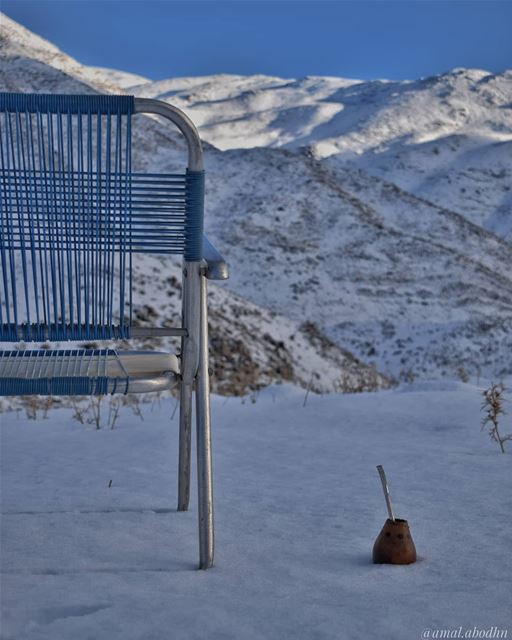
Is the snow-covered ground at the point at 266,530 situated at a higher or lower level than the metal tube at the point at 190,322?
lower

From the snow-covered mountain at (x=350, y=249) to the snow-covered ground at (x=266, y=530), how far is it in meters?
2.73

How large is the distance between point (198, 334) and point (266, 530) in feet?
2.22

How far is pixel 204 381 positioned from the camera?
2039 mm

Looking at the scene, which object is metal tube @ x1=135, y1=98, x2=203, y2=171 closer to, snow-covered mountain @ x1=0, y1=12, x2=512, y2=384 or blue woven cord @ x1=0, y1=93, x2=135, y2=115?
blue woven cord @ x1=0, y1=93, x2=135, y2=115

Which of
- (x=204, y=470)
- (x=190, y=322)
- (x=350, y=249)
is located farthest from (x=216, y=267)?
(x=350, y=249)

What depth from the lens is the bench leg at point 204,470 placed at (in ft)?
6.52

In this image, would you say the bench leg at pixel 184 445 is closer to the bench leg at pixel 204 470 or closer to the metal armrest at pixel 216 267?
the bench leg at pixel 204 470

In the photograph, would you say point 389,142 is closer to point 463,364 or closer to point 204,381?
point 463,364

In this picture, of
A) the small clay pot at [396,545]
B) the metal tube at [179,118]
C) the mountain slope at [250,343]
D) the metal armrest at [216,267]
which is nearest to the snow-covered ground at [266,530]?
the small clay pot at [396,545]

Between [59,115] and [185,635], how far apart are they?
127 cm

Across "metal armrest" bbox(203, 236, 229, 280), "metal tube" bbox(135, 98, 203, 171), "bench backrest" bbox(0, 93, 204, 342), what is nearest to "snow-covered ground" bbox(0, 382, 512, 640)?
"bench backrest" bbox(0, 93, 204, 342)

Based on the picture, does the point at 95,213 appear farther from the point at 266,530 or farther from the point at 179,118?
the point at 266,530

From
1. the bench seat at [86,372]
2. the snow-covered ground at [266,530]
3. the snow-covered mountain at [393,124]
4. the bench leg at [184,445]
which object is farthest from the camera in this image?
the snow-covered mountain at [393,124]

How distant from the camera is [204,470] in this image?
6.59 ft
